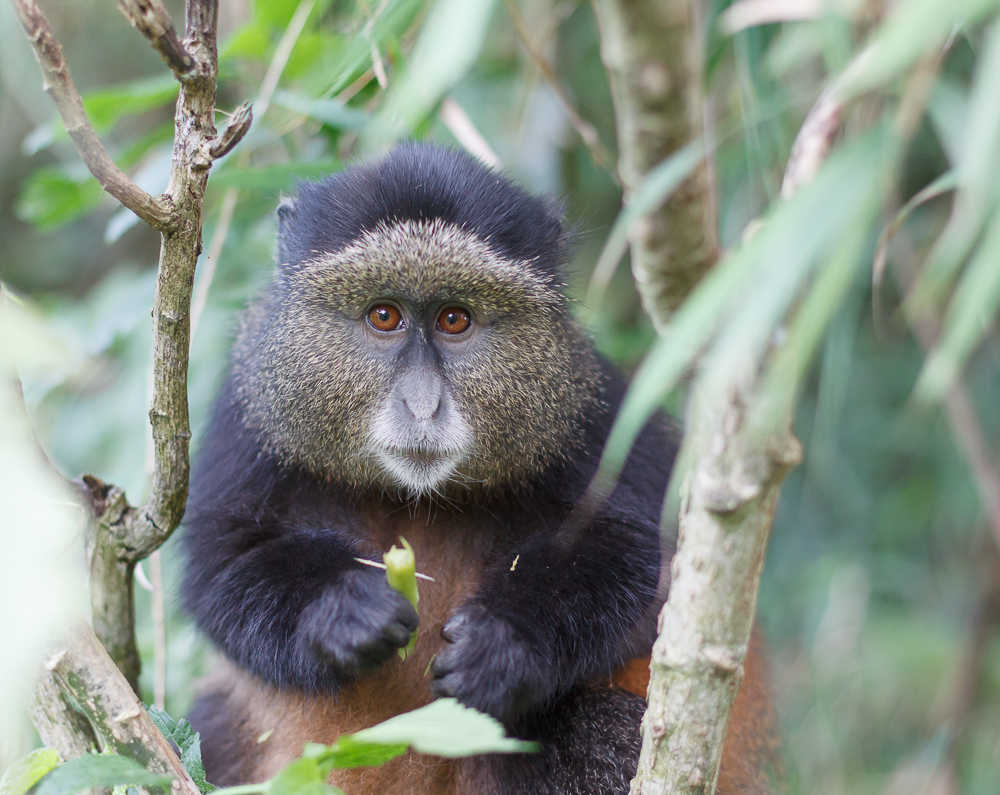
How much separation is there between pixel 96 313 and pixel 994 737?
4.44 metres

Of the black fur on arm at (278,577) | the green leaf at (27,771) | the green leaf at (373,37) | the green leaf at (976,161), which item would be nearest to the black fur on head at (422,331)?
the black fur on arm at (278,577)

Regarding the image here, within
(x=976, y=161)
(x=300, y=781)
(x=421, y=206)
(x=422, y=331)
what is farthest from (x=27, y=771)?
(x=976, y=161)

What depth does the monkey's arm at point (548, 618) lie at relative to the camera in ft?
7.73

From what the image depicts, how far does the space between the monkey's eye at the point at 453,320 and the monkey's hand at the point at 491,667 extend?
77 centimetres

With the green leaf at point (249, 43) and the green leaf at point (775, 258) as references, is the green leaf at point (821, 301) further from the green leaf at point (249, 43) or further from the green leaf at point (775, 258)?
the green leaf at point (249, 43)

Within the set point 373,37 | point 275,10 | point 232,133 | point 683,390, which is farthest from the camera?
point 683,390

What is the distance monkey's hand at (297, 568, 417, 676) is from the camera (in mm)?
2320

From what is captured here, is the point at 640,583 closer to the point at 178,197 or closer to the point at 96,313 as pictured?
the point at 178,197

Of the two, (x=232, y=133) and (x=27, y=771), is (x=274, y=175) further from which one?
(x=27, y=771)

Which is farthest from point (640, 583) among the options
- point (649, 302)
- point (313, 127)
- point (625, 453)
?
point (313, 127)

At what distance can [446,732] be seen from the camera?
54.3 inches

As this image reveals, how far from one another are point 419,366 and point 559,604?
2.35ft

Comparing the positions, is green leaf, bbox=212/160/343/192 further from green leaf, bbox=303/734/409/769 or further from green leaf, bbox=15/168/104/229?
green leaf, bbox=303/734/409/769

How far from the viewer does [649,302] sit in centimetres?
178
